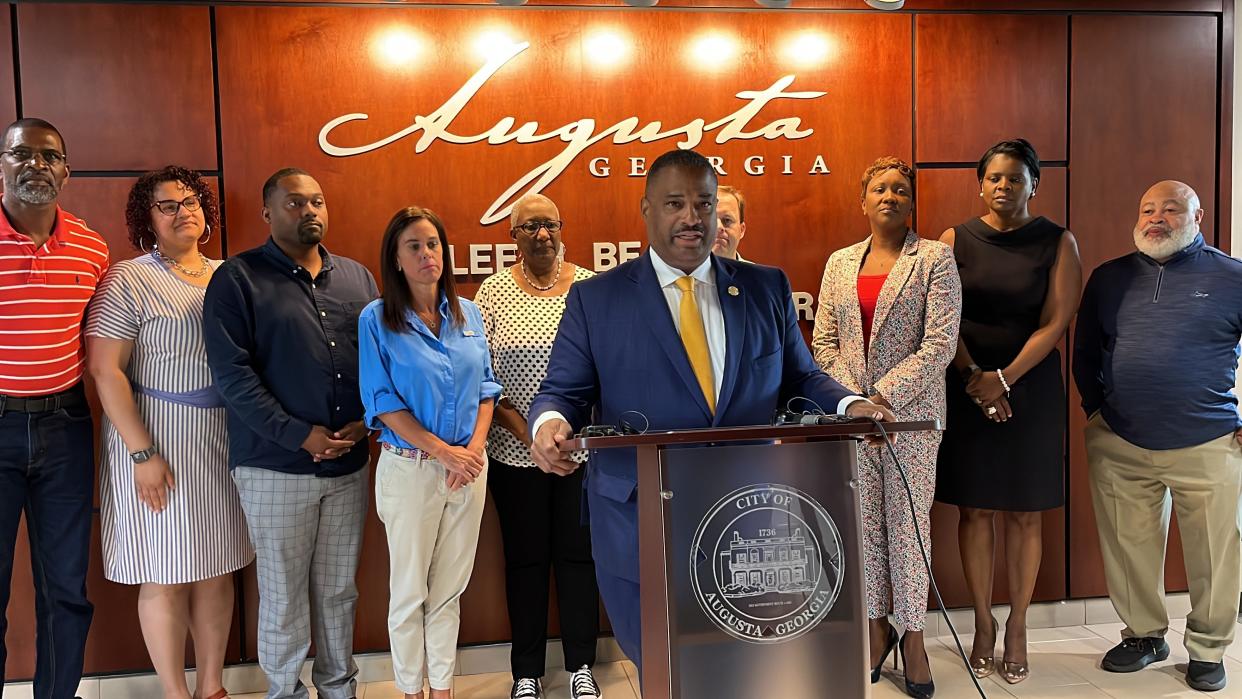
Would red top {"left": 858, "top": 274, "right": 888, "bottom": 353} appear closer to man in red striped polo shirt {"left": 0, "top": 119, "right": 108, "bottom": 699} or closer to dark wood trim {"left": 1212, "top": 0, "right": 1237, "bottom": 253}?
dark wood trim {"left": 1212, "top": 0, "right": 1237, "bottom": 253}

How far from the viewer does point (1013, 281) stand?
13.3 ft

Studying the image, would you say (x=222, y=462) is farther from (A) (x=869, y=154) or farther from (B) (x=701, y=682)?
(A) (x=869, y=154)

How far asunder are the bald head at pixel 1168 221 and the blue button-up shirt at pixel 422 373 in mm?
2758

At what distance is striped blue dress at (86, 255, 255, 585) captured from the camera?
3.55 metres

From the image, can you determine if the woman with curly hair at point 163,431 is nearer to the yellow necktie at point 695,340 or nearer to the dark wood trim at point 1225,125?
the yellow necktie at point 695,340

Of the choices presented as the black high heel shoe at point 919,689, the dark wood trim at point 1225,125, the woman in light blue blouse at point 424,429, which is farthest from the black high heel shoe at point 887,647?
the dark wood trim at point 1225,125

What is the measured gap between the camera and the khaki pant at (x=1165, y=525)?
156 inches

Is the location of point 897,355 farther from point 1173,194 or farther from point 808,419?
point 808,419

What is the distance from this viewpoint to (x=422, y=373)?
3400 millimetres

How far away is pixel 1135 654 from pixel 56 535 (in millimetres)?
4306

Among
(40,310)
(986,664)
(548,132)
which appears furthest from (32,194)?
(986,664)

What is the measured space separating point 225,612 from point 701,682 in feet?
8.15

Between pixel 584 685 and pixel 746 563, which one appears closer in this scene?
pixel 746 563

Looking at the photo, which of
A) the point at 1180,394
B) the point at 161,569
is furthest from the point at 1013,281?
the point at 161,569
